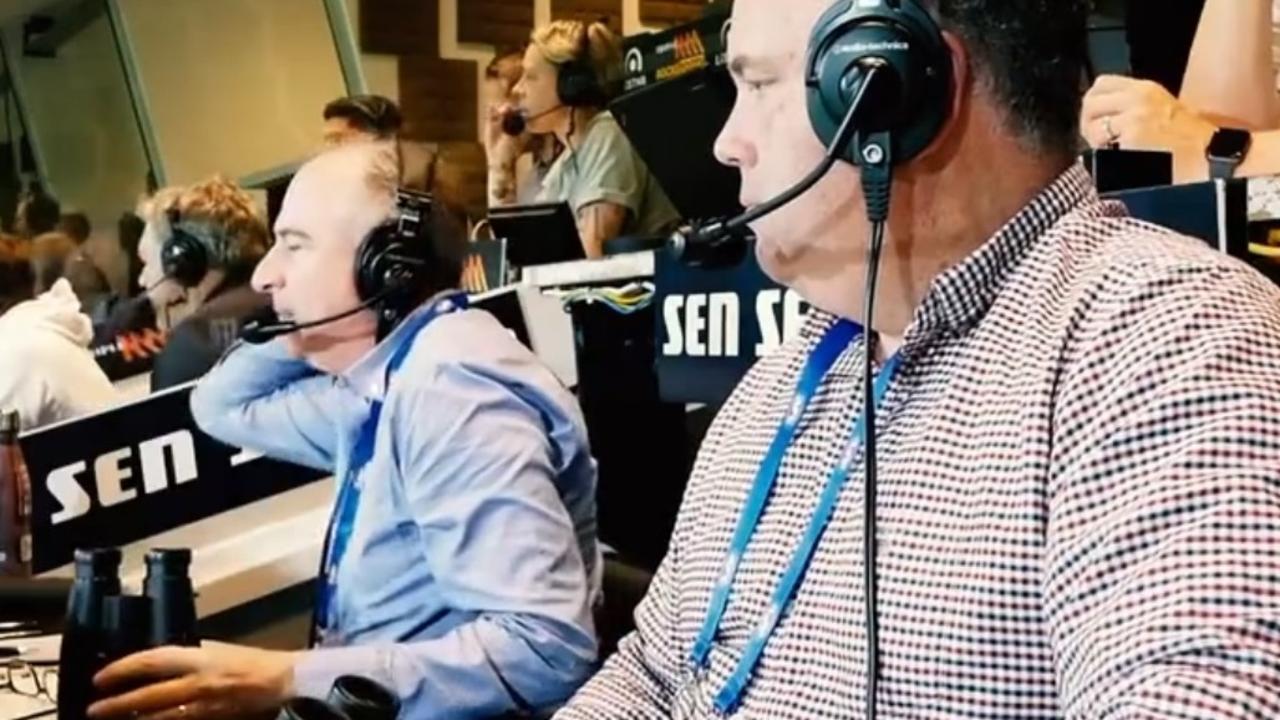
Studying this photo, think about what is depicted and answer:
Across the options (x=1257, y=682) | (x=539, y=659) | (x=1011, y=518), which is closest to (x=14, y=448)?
(x=539, y=659)

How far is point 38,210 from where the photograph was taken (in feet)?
21.4

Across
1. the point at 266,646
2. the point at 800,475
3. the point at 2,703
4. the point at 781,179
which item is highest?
the point at 781,179

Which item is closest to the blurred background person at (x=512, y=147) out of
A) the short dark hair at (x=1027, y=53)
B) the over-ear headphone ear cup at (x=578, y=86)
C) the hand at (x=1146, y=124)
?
the over-ear headphone ear cup at (x=578, y=86)

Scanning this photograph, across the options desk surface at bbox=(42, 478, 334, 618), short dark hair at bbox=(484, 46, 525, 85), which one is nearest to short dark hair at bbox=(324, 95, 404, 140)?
short dark hair at bbox=(484, 46, 525, 85)

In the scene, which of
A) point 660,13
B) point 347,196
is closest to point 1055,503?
point 347,196

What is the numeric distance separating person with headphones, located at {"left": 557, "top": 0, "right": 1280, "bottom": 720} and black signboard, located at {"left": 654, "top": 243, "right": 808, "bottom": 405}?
2.15 ft

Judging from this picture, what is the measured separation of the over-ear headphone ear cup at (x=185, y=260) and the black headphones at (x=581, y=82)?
972 mm

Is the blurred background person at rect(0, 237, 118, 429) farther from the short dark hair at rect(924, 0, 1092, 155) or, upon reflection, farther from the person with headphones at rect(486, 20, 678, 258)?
the short dark hair at rect(924, 0, 1092, 155)

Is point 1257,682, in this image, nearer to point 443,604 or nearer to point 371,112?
point 443,604

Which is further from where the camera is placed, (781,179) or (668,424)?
(668,424)

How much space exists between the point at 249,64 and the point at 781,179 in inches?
250

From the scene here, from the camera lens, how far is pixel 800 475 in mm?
1001

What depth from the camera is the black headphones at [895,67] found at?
89 cm

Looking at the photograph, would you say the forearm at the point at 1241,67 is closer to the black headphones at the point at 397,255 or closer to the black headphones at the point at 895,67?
the black headphones at the point at 397,255
